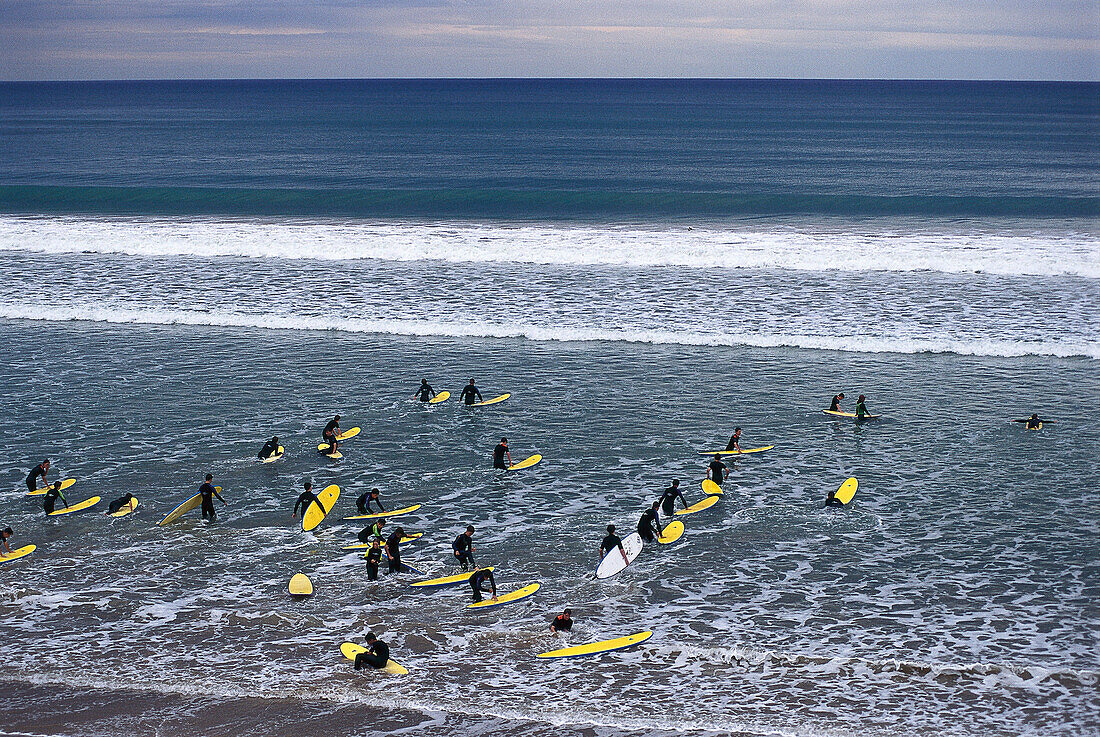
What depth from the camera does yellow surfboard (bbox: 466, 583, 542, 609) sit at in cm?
1756

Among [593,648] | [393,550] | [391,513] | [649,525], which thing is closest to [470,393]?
[391,513]

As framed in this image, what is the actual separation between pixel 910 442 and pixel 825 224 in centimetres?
3460

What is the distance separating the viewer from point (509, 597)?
58.5 ft

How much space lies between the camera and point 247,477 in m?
23.8

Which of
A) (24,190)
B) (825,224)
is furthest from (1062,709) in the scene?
(24,190)

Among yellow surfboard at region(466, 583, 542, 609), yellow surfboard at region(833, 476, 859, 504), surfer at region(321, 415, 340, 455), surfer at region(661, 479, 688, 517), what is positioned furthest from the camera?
surfer at region(321, 415, 340, 455)

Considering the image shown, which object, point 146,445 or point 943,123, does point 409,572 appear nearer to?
point 146,445

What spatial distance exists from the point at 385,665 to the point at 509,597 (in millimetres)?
3195

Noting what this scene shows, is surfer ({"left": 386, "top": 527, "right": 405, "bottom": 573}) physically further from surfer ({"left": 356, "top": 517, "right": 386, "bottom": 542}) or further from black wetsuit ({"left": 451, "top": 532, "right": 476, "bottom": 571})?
black wetsuit ({"left": 451, "top": 532, "right": 476, "bottom": 571})

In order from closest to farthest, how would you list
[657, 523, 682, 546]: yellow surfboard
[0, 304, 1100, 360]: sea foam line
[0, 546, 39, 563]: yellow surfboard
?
[0, 546, 39, 563]: yellow surfboard → [657, 523, 682, 546]: yellow surfboard → [0, 304, 1100, 360]: sea foam line

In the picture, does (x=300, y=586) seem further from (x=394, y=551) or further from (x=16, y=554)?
(x=16, y=554)

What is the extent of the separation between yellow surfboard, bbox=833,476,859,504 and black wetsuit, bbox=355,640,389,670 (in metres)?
11.8

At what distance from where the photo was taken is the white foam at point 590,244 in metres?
47.2

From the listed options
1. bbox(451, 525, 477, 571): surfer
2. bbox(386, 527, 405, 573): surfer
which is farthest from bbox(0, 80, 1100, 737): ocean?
bbox(451, 525, 477, 571): surfer
